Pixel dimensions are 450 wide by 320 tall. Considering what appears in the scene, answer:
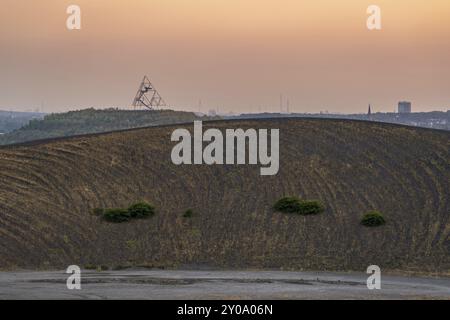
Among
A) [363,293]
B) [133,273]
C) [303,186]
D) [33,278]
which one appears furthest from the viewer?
[303,186]

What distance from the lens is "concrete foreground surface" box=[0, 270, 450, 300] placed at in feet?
119

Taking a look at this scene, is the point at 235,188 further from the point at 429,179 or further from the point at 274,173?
the point at 429,179

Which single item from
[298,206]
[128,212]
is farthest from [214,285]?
[298,206]

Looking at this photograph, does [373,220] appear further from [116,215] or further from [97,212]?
[97,212]

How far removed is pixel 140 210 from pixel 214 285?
15149 mm

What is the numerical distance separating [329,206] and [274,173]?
5.54 m

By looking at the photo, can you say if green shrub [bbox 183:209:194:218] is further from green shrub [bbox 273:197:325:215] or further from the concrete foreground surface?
the concrete foreground surface

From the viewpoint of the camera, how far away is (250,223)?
5409 centimetres

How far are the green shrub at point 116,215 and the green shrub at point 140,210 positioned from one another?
32cm

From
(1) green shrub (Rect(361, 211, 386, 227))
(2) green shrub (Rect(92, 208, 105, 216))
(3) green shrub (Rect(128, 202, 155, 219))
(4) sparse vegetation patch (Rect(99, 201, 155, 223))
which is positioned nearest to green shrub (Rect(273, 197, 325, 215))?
(1) green shrub (Rect(361, 211, 386, 227))

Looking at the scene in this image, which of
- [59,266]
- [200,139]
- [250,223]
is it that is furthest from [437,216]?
[59,266]

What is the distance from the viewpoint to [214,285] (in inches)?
1577

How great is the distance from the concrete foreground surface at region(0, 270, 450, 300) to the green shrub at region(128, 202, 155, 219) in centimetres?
814

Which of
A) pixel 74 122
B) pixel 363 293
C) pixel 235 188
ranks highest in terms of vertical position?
pixel 74 122
